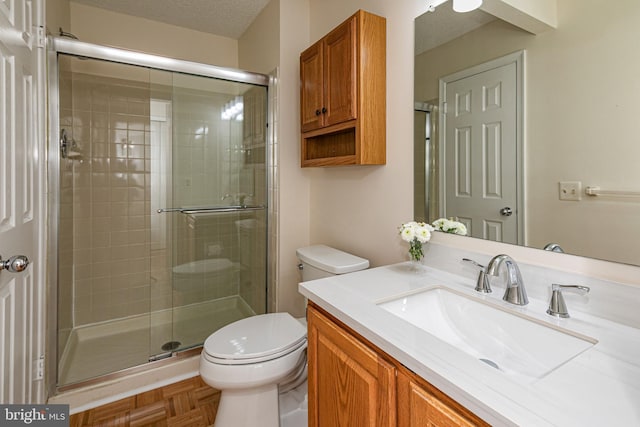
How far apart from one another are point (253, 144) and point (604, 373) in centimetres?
206

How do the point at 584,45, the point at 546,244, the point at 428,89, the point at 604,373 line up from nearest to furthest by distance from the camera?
the point at 604,373
the point at 584,45
the point at 546,244
the point at 428,89

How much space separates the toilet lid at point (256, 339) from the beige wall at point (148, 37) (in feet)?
7.59

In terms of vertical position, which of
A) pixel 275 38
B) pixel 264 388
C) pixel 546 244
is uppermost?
pixel 275 38

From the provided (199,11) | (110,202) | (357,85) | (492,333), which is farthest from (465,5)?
(110,202)

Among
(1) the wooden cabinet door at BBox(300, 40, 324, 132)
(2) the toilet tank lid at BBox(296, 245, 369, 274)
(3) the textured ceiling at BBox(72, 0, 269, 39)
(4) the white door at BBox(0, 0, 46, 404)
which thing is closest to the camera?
(4) the white door at BBox(0, 0, 46, 404)

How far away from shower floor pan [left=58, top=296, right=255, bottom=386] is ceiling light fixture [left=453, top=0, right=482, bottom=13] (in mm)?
2090

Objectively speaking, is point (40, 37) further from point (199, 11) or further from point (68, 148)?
point (199, 11)

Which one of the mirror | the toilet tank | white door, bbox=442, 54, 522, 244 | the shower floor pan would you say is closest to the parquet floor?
the shower floor pan

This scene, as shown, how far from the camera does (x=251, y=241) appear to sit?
2.27 meters

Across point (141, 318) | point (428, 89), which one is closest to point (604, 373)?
point (428, 89)

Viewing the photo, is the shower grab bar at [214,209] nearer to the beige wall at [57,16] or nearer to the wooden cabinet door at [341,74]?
the wooden cabinet door at [341,74]

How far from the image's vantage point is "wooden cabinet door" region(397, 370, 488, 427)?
57 centimetres

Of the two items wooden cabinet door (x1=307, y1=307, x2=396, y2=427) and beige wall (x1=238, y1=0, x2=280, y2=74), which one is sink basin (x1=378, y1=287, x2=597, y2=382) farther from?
beige wall (x1=238, y1=0, x2=280, y2=74)

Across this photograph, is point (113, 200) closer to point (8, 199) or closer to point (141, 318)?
point (141, 318)
